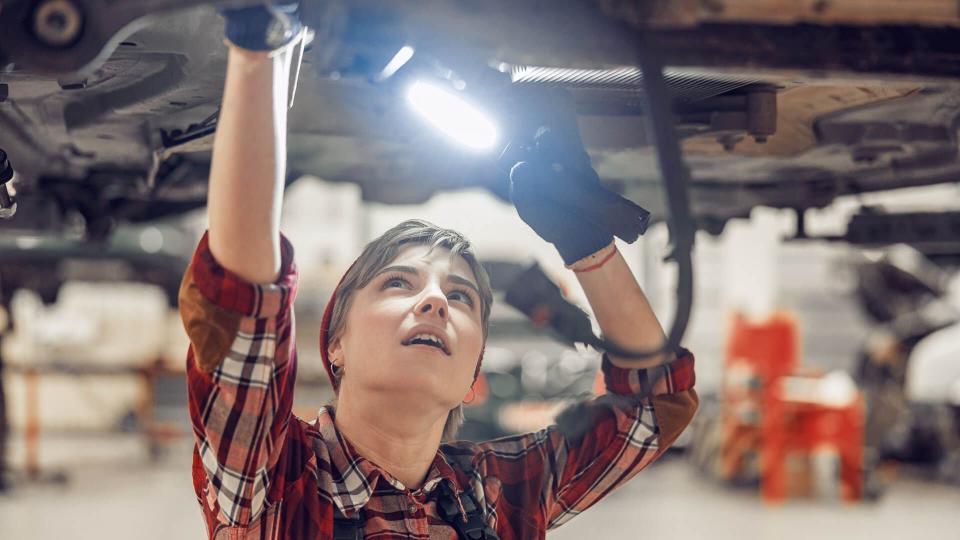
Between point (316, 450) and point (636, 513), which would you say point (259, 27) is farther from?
point (636, 513)

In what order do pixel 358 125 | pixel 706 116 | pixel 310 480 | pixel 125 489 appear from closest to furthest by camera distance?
1. pixel 310 480
2. pixel 706 116
3. pixel 358 125
4. pixel 125 489

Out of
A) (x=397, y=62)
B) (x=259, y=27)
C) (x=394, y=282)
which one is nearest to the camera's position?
(x=259, y=27)

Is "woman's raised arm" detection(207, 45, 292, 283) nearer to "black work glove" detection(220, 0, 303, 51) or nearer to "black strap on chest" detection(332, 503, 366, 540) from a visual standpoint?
"black work glove" detection(220, 0, 303, 51)

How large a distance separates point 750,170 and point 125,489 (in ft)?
19.6

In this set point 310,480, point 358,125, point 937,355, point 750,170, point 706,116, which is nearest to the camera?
point 310,480

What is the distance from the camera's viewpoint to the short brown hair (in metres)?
1.58

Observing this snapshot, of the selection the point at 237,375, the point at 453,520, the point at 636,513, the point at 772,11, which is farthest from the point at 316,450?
the point at 636,513

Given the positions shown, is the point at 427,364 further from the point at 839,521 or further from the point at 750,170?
the point at 839,521

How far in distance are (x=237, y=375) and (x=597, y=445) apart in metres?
0.71

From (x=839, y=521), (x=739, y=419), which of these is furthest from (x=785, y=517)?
(x=739, y=419)

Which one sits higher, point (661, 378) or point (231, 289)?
point (231, 289)

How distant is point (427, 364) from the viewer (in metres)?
1.42

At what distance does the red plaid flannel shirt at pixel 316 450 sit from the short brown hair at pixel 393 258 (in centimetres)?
17

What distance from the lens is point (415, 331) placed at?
1424mm
